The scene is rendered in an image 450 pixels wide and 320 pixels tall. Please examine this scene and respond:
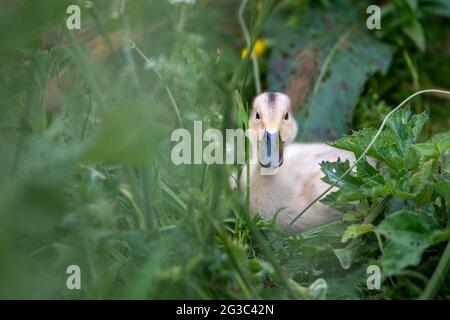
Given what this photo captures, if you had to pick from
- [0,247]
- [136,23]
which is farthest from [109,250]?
[136,23]

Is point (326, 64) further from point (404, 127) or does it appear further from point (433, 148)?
point (433, 148)

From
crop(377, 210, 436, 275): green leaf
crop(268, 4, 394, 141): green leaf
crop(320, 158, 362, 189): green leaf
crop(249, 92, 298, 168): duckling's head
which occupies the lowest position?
crop(377, 210, 436, 275): green leaf

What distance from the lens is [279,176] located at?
7.66 feet

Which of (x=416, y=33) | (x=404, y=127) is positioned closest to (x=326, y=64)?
(x=416, y=33)

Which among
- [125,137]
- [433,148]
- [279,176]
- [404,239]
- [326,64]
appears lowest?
[404,239]

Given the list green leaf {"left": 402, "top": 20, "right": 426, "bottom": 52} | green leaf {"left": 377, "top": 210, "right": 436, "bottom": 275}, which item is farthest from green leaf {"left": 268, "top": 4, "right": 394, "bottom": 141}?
green leaf {"left": 377, "top": 210, "right": 436, "bottom": 275}

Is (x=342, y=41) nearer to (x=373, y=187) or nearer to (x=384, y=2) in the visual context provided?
(x=384, y=2)

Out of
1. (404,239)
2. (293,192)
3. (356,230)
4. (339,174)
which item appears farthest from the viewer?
(293,192)

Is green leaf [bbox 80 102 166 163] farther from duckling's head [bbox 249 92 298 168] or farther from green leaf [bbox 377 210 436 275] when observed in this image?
duckling's head [bbox 249 92 298 168]

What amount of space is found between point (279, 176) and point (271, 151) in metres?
0.18

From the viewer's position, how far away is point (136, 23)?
2.18 meters

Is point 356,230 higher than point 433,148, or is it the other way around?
point 433,148

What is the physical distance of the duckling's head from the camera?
7.14 feet

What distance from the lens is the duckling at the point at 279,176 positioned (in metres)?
2.19
